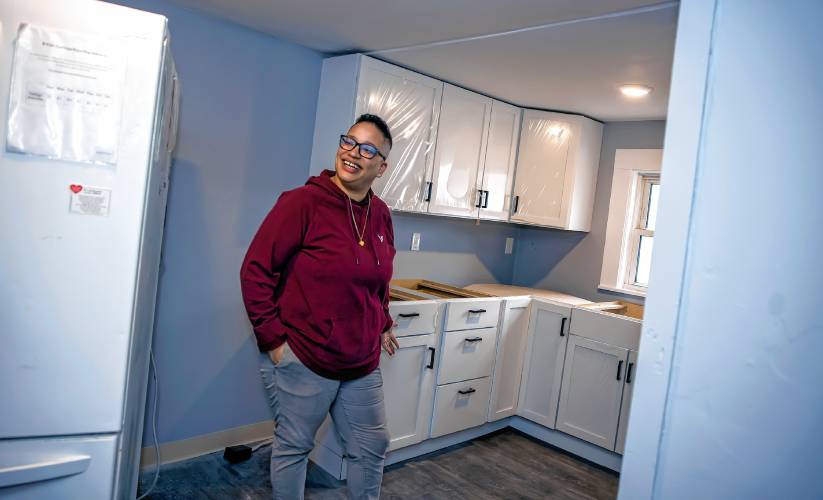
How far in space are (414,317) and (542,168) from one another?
1.54m

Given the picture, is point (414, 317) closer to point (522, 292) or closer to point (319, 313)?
point (319, 313)

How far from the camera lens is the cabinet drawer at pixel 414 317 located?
2783mm

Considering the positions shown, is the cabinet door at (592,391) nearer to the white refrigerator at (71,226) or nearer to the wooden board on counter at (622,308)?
the wooden board on counter at (622,308)

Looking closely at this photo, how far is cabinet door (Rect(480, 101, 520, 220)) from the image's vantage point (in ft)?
12.0

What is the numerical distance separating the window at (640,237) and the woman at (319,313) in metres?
2.45

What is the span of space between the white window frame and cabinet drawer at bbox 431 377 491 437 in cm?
117

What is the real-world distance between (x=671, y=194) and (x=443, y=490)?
6.84 ft

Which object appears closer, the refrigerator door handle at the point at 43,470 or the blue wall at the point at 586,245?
the refrigerator door handle at the point at 43,470

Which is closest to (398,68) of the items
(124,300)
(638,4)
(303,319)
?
(638,4)

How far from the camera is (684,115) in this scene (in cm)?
110

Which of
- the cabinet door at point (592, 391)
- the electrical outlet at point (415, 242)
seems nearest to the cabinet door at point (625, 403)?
the cabinet door at point (592, 391)

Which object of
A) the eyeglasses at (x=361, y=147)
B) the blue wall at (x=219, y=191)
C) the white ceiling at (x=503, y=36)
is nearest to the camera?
the eyeglasses at (x=361, y=147)

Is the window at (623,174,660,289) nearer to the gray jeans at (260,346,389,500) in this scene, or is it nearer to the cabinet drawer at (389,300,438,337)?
the cabinet drawer at (389,300,438,337)

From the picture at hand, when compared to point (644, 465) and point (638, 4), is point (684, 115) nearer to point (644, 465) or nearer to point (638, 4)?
point (644, 465)
